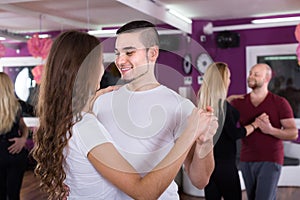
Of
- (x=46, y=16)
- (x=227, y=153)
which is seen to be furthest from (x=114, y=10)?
(x=227, y=153)

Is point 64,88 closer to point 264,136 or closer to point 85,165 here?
point 85,165

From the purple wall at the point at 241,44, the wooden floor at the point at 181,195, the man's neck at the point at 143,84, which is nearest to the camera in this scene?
the man's neck at the point at 143,84

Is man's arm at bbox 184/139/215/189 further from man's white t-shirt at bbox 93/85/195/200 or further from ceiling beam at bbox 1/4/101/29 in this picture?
ceiling beam at bbox 1/4/101/29

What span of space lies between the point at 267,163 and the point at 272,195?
204mm

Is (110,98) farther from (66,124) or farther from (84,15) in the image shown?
(84,15)

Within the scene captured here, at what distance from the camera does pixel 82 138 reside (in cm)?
91

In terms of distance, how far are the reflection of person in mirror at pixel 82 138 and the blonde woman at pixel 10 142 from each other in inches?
70.5

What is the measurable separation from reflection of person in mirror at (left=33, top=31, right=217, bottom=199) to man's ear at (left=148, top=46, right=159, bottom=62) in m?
0.15

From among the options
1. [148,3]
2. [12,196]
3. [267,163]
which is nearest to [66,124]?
[267,163]

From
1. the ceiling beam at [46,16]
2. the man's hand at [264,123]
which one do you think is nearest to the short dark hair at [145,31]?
the man's hand at [264,123]

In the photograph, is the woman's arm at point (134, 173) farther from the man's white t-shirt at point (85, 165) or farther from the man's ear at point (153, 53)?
the man's ear at point (153, 53)

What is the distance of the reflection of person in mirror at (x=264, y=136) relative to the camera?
228cm

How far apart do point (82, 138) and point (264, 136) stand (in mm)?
1660

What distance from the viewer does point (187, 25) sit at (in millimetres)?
4711
